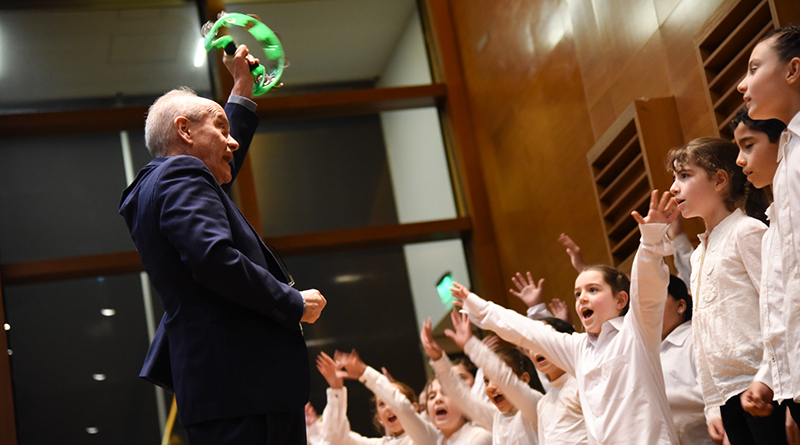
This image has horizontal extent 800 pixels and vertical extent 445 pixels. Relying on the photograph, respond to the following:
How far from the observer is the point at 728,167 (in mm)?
2473

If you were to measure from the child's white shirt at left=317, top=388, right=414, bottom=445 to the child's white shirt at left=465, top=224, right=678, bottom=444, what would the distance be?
1781 mm

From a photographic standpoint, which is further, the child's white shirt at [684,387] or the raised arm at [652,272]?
the child's white shirt at [684,387]

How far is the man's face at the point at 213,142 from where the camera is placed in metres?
1.98

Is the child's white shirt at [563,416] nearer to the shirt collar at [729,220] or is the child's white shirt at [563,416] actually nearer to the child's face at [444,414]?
the child's face at [444,414]

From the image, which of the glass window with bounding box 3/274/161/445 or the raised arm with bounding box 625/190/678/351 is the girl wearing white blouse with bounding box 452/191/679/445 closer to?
the raised arm with bounding box 625/190/678/351

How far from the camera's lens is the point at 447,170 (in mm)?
6293

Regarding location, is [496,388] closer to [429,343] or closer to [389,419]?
[429,343]

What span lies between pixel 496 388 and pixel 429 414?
0.84m

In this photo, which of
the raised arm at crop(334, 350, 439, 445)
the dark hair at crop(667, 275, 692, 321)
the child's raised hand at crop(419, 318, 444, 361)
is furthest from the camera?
the raised arm at crop(334, 350, 439, 445)

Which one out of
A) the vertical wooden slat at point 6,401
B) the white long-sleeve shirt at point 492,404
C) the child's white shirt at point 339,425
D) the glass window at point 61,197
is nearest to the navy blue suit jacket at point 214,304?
the white long-sleeve shirt at point 492,404

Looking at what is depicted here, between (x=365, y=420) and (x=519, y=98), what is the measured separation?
2.44m

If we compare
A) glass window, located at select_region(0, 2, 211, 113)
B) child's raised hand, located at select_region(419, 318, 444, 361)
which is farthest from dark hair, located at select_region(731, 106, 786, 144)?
glass window, located at select_region(0, 2, 211, 113)

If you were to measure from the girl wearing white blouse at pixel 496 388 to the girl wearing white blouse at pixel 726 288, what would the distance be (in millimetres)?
1053

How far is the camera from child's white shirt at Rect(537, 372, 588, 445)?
310cm
